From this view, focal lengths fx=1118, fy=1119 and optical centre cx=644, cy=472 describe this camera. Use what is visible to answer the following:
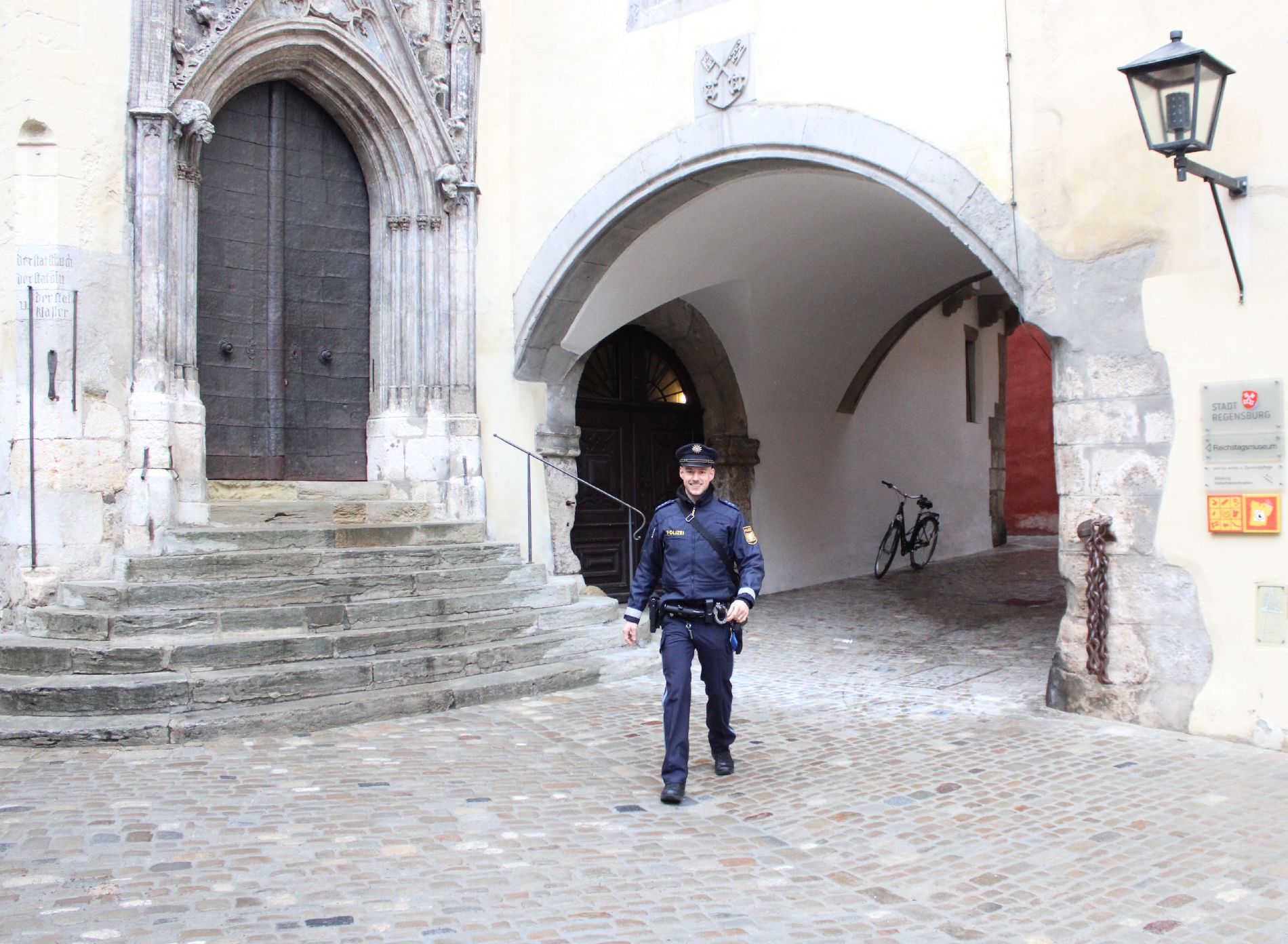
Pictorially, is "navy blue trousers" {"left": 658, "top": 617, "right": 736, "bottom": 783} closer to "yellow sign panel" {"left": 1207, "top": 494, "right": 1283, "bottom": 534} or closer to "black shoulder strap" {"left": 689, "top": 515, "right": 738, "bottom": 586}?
"black shoulder strap" {"left": 689, "top": 515, "right": 738, "bottom": 586}

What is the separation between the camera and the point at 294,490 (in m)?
8.02

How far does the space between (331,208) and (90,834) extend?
564cm

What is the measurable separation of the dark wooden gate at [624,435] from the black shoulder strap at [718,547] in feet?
17.8

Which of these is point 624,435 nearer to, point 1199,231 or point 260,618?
point 260,618

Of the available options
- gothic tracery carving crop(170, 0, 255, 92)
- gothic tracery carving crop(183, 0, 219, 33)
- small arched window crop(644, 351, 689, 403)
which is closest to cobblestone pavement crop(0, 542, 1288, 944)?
gothic tracery carving crop(170, 0, 255, 92)

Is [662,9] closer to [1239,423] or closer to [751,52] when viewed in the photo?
[751,52]

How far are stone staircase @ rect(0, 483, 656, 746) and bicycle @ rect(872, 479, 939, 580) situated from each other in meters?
5.41

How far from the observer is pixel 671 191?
7918 millimetres

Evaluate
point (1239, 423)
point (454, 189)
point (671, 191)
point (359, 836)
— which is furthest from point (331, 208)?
point (1239, 423)

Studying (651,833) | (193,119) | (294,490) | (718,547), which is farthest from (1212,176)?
(294,490)

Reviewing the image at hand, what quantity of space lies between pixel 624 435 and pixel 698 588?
6233 mm

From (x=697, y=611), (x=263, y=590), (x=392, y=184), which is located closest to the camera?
(x=697, y=611)

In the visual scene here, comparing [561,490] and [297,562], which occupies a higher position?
[561,490]

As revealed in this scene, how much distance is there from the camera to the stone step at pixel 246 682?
534 cm
